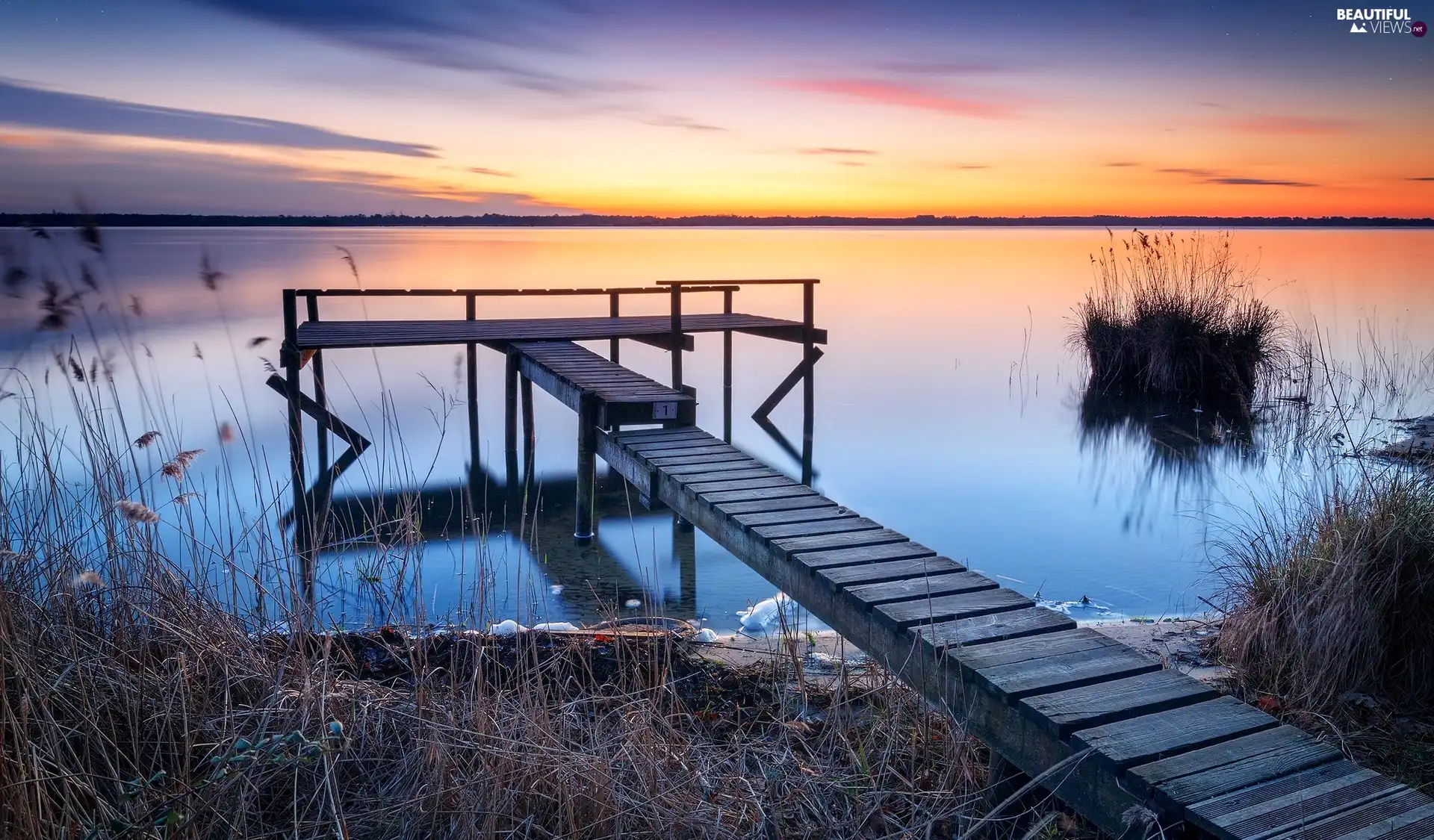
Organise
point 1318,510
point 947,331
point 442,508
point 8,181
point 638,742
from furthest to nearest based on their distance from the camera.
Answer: point 947,331 < point 442,508 < point 8,181 < point 1318,510 < point 638,742

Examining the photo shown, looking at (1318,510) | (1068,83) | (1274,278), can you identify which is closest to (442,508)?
(1318,510)

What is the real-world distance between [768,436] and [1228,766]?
8.70 m

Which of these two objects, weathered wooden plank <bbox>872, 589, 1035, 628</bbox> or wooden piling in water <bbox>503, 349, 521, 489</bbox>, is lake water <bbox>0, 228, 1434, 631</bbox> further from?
weathered wooden plank <bbox>872, 589, 1035, 628</bbox>

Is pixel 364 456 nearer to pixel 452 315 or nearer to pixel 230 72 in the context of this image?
pixel 230 72

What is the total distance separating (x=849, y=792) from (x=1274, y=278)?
83.4ft

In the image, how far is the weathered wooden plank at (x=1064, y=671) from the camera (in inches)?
107

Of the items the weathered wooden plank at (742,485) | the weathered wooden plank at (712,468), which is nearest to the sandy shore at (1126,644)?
the weathered wooden plank at (742,485)

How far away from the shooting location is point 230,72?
15.7 metres

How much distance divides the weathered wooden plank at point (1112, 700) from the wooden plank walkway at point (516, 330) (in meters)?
6.65

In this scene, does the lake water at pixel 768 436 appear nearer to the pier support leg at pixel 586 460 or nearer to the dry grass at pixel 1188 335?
the pier support leg at pixel 586 460

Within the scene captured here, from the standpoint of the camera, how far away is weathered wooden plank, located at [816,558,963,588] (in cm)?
349

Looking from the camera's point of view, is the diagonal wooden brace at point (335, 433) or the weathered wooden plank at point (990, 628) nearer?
the weathered wooden plank at point (990, 628)

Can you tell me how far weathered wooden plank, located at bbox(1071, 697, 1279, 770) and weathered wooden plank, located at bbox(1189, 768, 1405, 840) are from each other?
0.66 ft

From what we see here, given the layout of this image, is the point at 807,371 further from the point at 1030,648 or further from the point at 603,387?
the point at 1030,648
